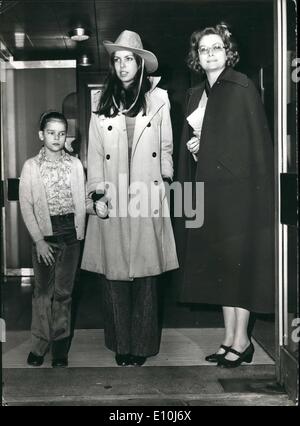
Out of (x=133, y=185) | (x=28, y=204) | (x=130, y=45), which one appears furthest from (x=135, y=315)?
(x=130, y=45)

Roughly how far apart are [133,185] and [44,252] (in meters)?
0.64

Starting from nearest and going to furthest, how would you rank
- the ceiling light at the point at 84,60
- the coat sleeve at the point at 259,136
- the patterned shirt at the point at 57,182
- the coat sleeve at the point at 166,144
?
the coat sleeve at the point at 259,136, the patterned shirt at the point at 57,182, the coat sleeve at the point at 166,144, the ceiling light at the point at 84,60

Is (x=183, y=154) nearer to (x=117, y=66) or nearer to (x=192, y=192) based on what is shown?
(x=192, y=192)

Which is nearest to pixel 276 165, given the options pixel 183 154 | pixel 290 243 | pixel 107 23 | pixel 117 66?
pixel 290 243

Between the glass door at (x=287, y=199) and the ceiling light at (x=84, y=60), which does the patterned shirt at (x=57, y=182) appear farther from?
the ceiling light at (x=84, y=60)

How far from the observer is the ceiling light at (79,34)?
229 inches

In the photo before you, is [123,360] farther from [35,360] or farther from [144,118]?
[144,118]

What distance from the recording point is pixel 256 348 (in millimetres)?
3688

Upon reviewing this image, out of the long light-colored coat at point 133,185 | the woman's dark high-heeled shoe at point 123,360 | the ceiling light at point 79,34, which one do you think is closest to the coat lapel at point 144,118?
the long light-colored coat at point 133,185

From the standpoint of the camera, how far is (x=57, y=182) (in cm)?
328

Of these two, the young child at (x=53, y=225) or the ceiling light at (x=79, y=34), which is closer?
the young child at (x=53, y=225)

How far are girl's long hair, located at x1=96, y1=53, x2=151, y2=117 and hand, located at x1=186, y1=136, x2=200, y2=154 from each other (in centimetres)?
32

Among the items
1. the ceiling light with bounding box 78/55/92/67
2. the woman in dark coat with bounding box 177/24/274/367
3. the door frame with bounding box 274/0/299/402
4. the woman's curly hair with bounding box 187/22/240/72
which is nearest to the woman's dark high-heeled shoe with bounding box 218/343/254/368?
the woman in dark coat with bounding box 177/24/274/367

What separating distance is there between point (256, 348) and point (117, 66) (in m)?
1.98
